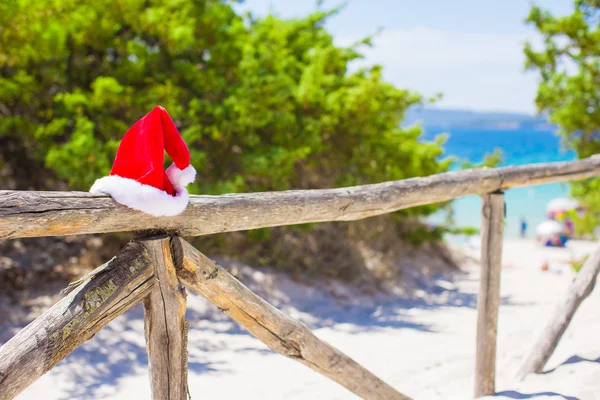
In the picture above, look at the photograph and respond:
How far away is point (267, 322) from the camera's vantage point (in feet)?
7.54

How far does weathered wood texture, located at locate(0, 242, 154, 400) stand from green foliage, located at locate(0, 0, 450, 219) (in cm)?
387

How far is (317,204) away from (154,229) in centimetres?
79

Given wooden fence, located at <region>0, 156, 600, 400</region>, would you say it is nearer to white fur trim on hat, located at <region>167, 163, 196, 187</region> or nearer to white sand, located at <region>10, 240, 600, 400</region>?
white fur trim on hat, located at <region>167, 163, 196, 187</region>

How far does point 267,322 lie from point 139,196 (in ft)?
2.57

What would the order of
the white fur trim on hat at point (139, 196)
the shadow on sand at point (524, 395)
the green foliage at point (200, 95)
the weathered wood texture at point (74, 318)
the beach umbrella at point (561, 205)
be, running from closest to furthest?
1. the weathered wood texture at point (74, 318)
2. the white fur trim on hat at point (139, 196)
3. the shadow on sand at point (524, 395)
4. the green foliage at point (200, 95)
5. the beach umbrella at point (561, 205)

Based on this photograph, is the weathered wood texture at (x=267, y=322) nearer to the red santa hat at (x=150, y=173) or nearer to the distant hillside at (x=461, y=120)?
the red santa hat at (x=150, y=173)

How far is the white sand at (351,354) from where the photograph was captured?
3602 mm

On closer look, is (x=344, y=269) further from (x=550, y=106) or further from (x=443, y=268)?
(x=550, y=106)

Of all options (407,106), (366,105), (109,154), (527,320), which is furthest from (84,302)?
(407,106)

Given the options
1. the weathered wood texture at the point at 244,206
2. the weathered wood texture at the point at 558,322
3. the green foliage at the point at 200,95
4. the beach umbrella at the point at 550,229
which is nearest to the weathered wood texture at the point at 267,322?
the weathered wood texture at the point at 244,206

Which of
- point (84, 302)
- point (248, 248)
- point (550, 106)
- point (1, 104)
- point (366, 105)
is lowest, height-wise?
point (84, 302)

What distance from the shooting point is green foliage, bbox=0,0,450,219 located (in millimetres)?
5766

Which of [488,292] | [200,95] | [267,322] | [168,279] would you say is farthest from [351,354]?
[200,95]

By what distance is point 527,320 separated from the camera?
18.7 ft
